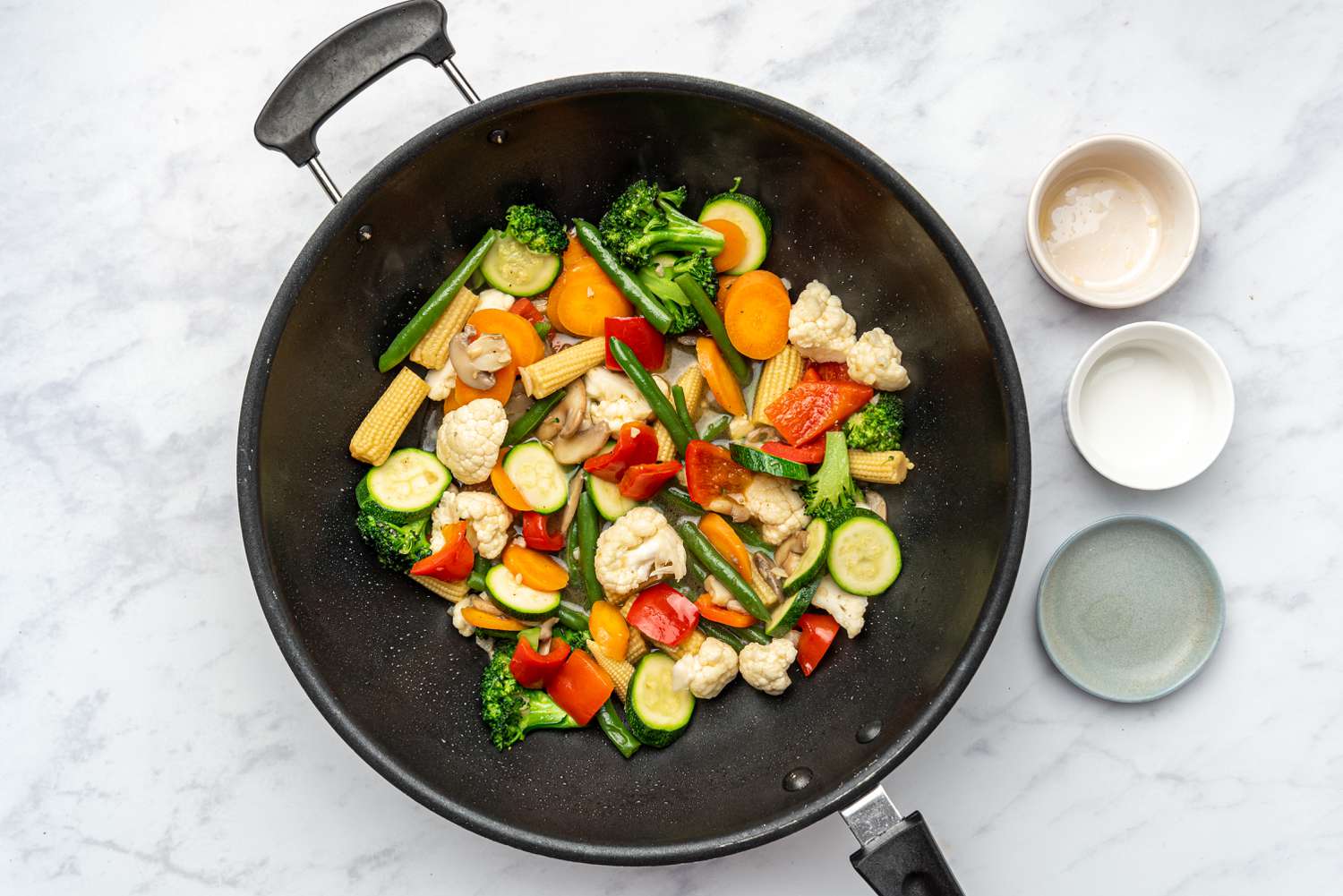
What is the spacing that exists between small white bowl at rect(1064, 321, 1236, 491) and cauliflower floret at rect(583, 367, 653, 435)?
4.47 feet

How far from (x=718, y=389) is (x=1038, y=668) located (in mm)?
1409

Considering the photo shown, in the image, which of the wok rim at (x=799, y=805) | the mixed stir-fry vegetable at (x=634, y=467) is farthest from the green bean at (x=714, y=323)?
the wok rim at (x=799, y=805)

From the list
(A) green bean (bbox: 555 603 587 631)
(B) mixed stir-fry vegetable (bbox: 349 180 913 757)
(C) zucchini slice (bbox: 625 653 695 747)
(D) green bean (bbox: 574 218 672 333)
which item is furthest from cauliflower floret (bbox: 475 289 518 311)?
(C) zucchini slice (bbox: 625 653 695 747)

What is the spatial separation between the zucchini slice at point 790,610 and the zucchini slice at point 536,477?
0.78 meters

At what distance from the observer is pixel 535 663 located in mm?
3211

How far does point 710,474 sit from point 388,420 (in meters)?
1.04

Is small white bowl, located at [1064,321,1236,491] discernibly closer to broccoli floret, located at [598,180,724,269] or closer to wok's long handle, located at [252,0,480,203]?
broccoli floret, located at [598,180,724,269]

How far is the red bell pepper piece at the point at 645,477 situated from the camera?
10.8 feet

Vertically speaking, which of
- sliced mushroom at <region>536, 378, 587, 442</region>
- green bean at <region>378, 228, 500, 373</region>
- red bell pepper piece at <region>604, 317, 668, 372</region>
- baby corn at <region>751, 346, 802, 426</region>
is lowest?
baby corn at <region>751, 346, 802, 426</region>

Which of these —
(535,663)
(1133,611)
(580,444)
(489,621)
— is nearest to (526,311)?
(580,444)

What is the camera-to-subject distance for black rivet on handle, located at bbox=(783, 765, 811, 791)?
3199 mm

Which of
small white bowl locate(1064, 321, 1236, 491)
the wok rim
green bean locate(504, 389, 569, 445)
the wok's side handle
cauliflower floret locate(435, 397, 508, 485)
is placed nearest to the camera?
the wok's side handle

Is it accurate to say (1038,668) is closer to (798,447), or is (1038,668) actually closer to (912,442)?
(912,442)

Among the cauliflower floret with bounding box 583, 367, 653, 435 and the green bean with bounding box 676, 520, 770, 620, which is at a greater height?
the cauliflower floret with bounding box 583, 367, 653, 435
